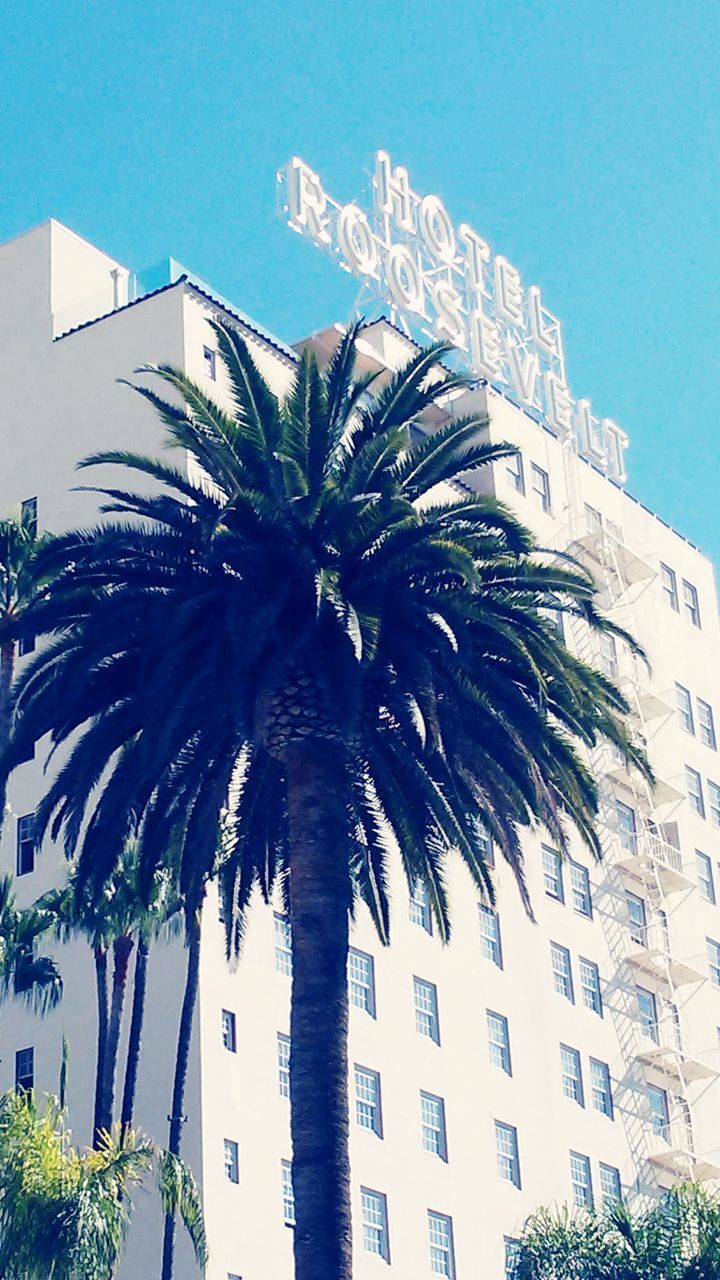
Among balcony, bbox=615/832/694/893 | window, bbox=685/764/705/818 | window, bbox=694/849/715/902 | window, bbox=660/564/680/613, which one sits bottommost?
balcony, bbox=615/832/694/893

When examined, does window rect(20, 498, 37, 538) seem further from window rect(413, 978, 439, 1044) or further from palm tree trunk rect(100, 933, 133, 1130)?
window rect(413, 978, 439, 1044)

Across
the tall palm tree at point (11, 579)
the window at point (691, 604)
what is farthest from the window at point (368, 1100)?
the window at point (691, 604)

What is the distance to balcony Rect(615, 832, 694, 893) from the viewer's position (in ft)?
286

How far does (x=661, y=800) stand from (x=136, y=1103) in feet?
111

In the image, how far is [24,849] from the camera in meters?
69.9

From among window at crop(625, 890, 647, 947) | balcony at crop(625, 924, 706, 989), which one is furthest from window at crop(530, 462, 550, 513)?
balcony at crop(625, 924, 706, 989)

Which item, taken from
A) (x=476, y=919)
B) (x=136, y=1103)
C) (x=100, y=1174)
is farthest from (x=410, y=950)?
(x=100, y=1174)

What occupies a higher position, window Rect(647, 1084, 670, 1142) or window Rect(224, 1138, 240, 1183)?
window Rect(647, 1084, 670, 1142)

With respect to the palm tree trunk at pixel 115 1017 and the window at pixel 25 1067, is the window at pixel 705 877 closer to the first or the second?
the window at pixel 25 1067

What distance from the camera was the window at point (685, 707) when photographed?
9618 cm

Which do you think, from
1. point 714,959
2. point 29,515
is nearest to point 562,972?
point 714,959

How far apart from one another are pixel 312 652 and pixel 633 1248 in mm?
23074

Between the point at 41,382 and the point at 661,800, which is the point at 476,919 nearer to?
the point at 661,800

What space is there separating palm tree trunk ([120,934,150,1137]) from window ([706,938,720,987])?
1393 inches
